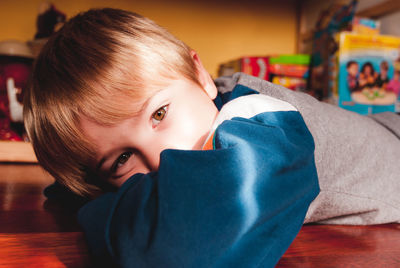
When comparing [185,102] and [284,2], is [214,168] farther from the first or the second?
[284,2]

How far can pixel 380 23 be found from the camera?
1.20m

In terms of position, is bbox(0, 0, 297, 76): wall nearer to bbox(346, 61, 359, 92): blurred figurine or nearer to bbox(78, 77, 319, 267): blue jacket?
bbox(346, 61, 359, 92): blurred figurine

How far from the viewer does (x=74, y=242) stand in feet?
1.26

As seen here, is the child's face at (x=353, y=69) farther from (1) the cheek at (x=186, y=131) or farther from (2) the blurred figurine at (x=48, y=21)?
(2) the blurred figurine at (x=48, y=21)

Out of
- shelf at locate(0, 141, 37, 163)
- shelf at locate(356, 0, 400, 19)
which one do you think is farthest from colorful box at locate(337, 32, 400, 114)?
shelf at locate(0, 141, 37, 163)

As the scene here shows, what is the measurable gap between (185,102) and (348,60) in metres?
0.85

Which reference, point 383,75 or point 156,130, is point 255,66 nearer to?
point 383,75

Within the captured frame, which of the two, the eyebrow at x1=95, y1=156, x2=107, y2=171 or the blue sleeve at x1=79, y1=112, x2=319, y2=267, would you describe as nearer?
the blue sleeve at x1=79, y1=112, x2=319, y2=267

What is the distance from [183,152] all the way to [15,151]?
888 millimetres

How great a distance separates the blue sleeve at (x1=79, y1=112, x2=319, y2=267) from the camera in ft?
0.89

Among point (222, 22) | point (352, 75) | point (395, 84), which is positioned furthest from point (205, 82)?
Answer: point (222, 22)

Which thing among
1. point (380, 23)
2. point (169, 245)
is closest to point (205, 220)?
point (169, 245)

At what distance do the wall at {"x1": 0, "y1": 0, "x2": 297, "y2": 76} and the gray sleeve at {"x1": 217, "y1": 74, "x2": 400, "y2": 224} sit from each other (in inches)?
42.6

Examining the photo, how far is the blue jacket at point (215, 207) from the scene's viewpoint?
0.27 metres
